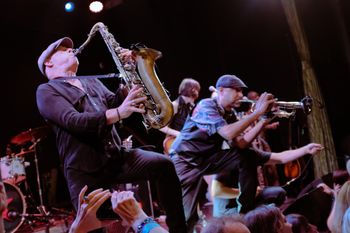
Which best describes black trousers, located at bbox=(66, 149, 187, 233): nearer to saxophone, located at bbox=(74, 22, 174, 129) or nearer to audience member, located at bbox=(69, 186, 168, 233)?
saxophone, located at bbox=(74, 22, 174, 129)

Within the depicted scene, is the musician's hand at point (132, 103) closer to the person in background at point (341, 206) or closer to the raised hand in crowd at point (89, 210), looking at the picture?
the raised hand in crowd at point (89, 210)

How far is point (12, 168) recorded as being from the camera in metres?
6.56

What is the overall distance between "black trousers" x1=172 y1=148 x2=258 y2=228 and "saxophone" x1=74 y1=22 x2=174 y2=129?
1.45 metres

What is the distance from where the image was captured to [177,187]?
312 cm

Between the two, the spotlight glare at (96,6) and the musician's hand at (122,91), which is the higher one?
A: the spotlight glare at (96,6)

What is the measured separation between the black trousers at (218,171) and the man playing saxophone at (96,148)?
4.44ft

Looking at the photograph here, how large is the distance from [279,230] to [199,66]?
6.40 m

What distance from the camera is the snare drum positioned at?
21.4ft

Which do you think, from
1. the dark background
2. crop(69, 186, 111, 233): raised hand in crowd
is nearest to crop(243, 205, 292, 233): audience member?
crop(69, 186, 111, 233): raised hand in crowd

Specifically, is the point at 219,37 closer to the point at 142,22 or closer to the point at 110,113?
the point at 142,22

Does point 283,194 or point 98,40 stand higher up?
point 98,40

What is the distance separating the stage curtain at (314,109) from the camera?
768cm

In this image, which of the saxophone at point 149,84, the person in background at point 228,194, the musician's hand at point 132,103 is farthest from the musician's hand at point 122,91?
the person in background at point 228,194

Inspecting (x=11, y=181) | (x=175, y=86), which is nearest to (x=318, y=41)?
(x=175, y=86)
